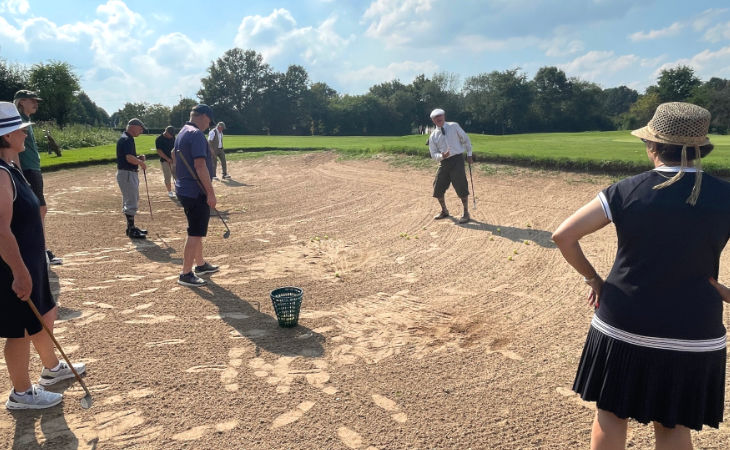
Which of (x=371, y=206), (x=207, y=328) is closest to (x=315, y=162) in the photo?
(x=371, y=206)

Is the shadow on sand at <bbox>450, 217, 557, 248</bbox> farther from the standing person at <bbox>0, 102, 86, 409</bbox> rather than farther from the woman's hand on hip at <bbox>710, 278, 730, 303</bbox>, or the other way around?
the standing person at <bbox>0, 102, 86, 409</bbox>

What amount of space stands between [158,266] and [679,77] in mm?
76008

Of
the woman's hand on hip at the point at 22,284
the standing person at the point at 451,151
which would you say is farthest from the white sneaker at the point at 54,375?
the standing person at the point at 451,151

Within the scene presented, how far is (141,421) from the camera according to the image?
3.76 meters

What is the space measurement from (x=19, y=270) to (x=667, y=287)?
4.00 m

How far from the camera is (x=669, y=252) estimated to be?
227 centimetres

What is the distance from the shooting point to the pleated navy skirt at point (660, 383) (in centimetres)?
237

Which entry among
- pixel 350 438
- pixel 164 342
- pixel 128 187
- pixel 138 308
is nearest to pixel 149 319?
pixel 138 308

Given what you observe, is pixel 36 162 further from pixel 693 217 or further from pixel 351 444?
pixel 693 217

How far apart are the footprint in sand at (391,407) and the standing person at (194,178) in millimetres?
3654

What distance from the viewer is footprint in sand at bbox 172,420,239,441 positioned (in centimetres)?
356

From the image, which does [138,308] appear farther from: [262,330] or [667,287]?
[667,287]

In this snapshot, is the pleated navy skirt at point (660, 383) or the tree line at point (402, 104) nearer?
the pleated navy skirt at point (660, 383)

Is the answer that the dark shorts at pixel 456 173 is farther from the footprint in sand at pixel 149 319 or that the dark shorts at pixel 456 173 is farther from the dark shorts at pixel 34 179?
the dark shorts at pixel 34 179
